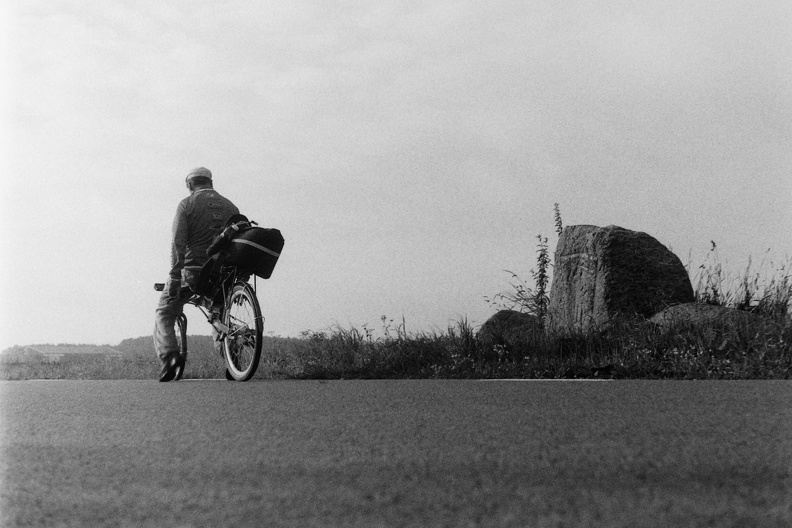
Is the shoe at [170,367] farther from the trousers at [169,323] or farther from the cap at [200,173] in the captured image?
the cap at [200,173]

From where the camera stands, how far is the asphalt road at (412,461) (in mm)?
2215

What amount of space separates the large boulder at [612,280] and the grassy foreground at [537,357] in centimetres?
74

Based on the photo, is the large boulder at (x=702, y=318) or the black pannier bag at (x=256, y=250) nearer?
the black pannier bag at (x=256, y=250)

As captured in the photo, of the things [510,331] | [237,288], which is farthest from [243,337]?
[510,331]

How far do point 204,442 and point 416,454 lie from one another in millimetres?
1035

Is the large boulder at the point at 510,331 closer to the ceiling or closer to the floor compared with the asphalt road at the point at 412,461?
closer to the ceiling

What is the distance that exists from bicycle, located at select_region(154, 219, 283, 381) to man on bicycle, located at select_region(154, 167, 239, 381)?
0.18m

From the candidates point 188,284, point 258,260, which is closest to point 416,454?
point 258,260

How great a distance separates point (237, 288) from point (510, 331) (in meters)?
4.36

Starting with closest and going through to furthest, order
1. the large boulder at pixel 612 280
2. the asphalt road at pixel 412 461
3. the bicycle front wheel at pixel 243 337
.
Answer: the asphalt road at pixel 412 461
the bicycle front wheel at pixel 243 337
the large boulder at pixel 612 280

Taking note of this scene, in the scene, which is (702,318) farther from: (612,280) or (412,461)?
(412,461)

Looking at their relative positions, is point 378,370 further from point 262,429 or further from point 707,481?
point 707,481

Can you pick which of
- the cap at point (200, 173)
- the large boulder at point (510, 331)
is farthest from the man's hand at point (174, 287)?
the large boulder at point (510, 331)

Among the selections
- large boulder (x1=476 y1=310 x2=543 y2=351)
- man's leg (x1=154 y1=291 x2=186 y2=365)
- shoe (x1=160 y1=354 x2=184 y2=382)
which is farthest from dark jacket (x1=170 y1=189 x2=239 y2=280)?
large boulder (x1=476 y1=310 x2=543 y2=351)
